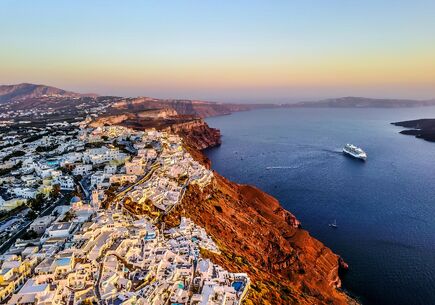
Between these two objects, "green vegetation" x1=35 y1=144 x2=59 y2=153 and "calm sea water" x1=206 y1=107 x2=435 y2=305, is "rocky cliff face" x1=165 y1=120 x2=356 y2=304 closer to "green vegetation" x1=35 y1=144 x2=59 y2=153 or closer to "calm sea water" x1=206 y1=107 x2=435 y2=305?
"calm sea water" x1=206 y1=107 x2=435 y2=305

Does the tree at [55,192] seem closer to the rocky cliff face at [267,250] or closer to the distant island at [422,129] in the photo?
the rocky cliff face at [267,250]

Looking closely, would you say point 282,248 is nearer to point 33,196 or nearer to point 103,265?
point 103,265

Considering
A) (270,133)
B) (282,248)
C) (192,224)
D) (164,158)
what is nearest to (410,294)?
(282,248)

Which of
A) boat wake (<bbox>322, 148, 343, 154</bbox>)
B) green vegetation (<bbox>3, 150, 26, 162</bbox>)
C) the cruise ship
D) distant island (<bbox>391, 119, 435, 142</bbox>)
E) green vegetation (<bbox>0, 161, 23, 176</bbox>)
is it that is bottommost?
boat wake (<bbox>322, 148, 343, 154</bbox>)

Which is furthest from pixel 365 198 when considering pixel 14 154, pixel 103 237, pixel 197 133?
pixel 197 133

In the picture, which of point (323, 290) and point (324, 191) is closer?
point (323, 290)

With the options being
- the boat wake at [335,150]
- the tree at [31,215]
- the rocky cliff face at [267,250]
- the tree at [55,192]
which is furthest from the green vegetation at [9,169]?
the boat wake at [335,150]

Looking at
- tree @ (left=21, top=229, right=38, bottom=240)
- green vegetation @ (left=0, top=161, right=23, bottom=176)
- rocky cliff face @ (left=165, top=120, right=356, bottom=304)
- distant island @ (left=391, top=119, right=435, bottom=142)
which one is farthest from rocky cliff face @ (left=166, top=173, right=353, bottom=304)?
distant island @ (left=391, top=119, right=435, bottom=142)
